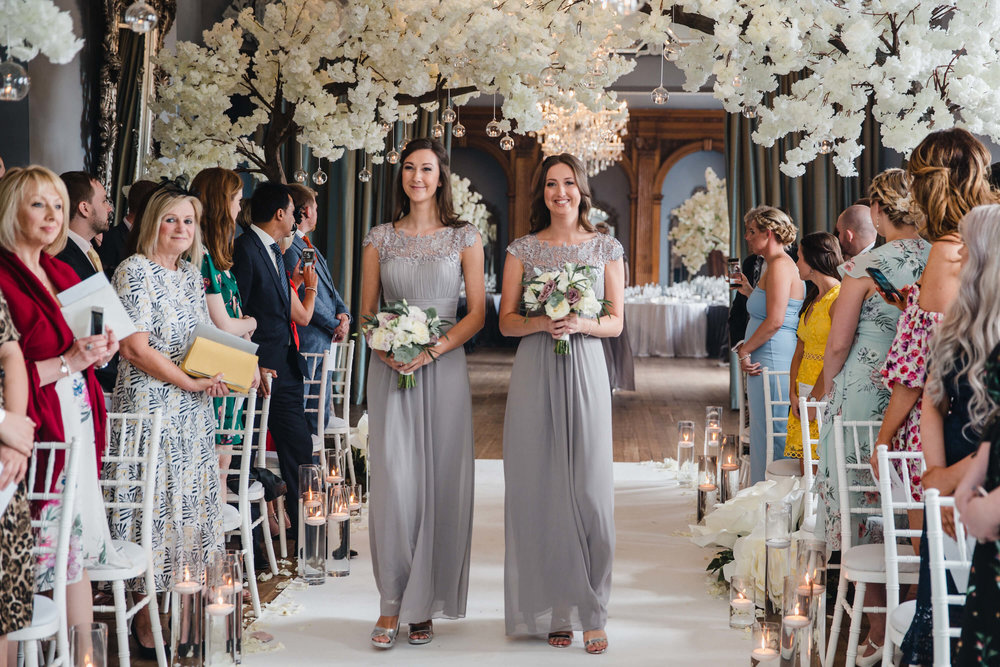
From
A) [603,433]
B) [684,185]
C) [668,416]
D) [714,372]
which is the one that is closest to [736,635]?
[603,433]

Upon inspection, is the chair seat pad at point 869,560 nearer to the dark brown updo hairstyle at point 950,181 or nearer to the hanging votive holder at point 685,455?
the dark brown updo hairstyle at point 950,181

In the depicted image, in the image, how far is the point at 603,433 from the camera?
143 inches

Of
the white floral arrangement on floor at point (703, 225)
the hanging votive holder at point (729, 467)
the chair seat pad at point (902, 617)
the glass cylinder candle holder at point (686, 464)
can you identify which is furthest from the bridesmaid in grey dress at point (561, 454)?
the white floral arrangement on floor at point (703, 225)

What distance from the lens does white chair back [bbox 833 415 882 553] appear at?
3105 mm

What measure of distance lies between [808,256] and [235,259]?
2.71 m

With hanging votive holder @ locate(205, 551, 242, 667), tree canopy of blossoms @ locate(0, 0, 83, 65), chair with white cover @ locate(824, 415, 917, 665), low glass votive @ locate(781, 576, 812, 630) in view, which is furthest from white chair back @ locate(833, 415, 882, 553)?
tree canopy of blossoms @ locate(0, 0, 83, 65)

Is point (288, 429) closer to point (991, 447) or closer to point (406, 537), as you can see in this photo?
point (406, 537)

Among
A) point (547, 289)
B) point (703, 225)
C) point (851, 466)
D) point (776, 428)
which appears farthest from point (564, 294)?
point (703, 225)

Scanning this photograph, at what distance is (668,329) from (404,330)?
11988mm

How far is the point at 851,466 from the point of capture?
3.16 metres

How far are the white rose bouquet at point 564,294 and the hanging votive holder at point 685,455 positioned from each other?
2.86 m

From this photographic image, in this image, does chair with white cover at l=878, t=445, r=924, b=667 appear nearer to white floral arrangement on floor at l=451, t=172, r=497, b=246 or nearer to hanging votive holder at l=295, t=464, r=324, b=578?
hanging votive holder at l=295, t=464, r=324, b=578

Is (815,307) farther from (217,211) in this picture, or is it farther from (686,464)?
(217,211)

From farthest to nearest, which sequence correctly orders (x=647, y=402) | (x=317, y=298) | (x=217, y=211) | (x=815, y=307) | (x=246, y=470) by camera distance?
(x=647, y=402), (x=317, y=298), (x=815, y=307), (x=217, y=211), (x=246, y=470)
